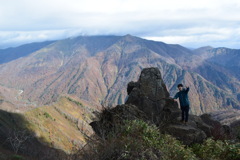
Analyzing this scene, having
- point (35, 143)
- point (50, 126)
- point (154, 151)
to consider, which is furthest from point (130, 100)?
point (50, 126)

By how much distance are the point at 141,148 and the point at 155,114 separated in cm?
1007

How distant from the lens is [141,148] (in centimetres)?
1175

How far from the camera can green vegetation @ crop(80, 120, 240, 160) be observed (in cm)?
1161

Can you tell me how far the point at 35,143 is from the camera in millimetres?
114188

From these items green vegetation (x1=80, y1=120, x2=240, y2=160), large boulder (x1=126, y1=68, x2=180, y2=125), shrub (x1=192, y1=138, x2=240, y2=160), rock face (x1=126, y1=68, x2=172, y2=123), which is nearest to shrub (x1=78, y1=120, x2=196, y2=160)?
green vegetation (x1=80, y1=120, x2=240, y2=160)

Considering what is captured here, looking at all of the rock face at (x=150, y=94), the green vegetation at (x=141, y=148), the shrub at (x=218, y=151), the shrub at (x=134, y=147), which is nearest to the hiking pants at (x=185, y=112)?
the rock face at (x=150, y=94)

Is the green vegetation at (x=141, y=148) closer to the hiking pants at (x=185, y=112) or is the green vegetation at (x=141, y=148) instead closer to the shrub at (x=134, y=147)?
the shrub at (x=134, y=147)

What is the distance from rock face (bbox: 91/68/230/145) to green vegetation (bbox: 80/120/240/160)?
176 cm

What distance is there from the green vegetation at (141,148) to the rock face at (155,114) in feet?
5.76

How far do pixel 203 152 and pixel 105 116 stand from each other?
7.41 meters

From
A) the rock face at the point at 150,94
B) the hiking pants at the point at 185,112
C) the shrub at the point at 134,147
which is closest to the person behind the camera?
the shrub at the point at 134,147

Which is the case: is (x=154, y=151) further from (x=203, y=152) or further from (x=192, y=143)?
(x=192, y=143)

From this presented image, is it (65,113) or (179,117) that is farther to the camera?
(65,113)

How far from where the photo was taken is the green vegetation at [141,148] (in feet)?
38.1
